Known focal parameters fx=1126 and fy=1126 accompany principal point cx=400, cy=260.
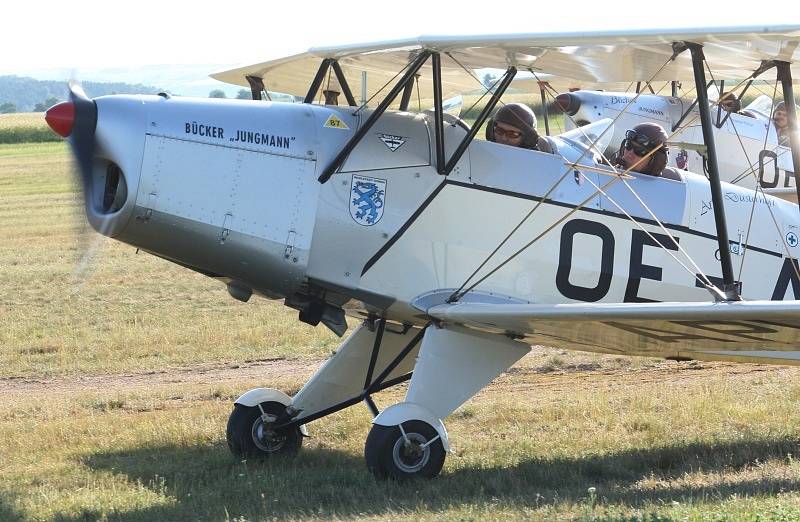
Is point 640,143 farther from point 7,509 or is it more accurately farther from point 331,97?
point 7,509

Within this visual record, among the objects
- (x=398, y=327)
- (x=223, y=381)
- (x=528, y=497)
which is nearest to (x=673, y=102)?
(x=223, y=381)

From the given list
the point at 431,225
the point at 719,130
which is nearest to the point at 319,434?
the point at 431,225

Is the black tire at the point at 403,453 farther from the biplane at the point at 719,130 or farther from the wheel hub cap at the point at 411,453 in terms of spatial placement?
the biplane at the point at 719,130

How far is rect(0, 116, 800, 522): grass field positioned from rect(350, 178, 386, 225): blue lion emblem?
5.42ft

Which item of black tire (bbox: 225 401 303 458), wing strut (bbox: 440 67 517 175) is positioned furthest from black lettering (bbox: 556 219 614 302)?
black tire (bbox: 225 401 303 458)

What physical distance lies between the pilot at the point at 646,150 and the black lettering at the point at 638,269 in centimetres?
53

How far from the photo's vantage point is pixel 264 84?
380 inches

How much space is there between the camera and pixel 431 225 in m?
7.49

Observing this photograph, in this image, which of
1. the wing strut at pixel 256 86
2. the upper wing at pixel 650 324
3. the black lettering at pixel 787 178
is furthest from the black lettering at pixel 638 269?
the black lettering at pixel 787 178

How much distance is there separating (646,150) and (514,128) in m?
1.03

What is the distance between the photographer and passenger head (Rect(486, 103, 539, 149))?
7.91 meters

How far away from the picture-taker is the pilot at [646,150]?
8.14m

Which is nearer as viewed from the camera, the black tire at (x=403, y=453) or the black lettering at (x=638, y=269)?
the black tire at (x=403, y=453)

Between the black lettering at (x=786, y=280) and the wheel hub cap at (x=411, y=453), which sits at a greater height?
the black lettering at (x=786, y=280)
